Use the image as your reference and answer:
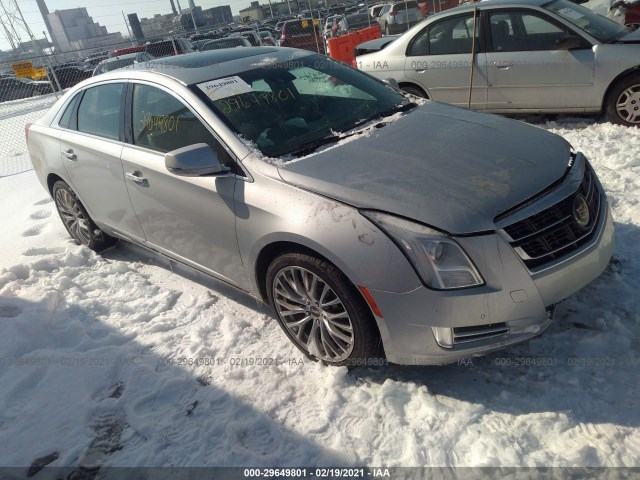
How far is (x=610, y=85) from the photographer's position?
5.61 meters

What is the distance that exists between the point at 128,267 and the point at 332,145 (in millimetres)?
2463

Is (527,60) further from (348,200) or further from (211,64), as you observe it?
(348,200)

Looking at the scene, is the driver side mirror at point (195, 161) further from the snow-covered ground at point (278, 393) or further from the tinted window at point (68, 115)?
the tinted window at point (68, 115)

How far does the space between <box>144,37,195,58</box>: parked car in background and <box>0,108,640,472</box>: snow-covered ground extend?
15.1 metres

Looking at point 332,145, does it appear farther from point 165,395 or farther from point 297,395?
point 165,395

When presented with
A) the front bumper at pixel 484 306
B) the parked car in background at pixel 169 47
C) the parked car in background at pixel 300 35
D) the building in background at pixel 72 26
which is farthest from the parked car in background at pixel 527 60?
the building in background at pixel 72 26

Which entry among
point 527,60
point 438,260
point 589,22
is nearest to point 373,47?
point 527,60

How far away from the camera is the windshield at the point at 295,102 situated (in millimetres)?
3031

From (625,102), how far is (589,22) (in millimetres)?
1079

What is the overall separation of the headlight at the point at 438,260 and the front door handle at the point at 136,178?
2039mm

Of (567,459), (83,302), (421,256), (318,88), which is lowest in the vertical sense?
(567,459)

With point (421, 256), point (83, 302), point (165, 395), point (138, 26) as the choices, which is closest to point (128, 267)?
point (83, 302)

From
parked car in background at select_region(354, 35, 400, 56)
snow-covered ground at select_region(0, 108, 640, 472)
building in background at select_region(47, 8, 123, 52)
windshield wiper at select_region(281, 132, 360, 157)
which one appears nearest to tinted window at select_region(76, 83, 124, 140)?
snow-covered ground at select_region(0, 108, 640, 472)

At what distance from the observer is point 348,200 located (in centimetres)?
245
